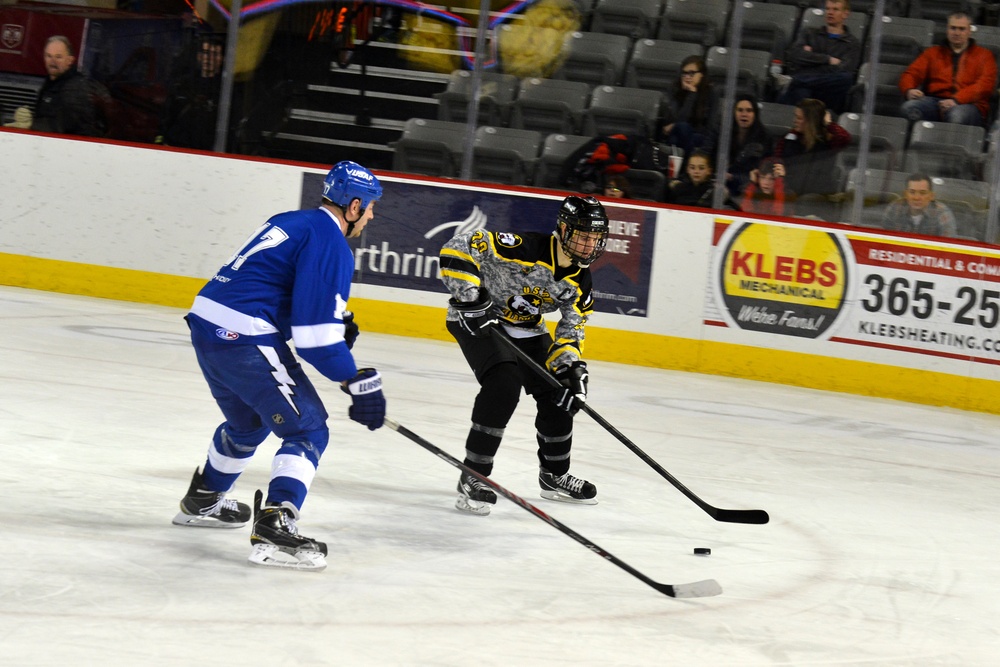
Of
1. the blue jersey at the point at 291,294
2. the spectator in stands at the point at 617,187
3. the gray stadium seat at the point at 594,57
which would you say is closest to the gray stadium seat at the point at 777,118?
the spectator in stands at the point at 617,187

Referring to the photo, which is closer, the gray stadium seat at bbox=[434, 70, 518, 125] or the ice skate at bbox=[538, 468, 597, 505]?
the ice skate at bbox=[538, 468, 597, 505]

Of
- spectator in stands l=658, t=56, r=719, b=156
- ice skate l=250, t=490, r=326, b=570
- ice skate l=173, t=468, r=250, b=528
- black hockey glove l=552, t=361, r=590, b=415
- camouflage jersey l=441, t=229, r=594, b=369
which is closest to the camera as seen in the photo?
ice skate l=250, t=490, r=326, b=570

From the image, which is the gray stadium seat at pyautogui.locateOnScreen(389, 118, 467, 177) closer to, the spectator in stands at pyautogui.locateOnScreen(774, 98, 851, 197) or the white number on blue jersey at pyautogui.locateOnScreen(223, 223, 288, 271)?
the spectator in stands at pyautogui.locateOnScreen(774, 98, 851, 197)

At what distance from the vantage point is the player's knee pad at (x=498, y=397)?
4.37 meters

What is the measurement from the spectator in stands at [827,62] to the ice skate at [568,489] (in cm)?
450

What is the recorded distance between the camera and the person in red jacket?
26.3 feet

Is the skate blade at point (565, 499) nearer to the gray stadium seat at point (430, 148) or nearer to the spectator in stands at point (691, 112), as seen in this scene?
the spectator in stands at point (691, 112)

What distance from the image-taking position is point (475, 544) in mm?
3906

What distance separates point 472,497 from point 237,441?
3.21 ft

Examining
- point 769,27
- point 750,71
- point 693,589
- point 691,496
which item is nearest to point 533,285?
point 691,496

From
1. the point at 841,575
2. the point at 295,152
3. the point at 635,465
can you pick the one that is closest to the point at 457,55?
the point at 295,152

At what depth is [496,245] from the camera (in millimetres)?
4543

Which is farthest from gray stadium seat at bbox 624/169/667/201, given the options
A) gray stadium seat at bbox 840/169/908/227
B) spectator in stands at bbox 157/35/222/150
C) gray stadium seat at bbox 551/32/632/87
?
spectator in stands at bbox 157/35/222/150

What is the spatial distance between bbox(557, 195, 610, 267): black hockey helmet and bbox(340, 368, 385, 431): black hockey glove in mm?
1266
